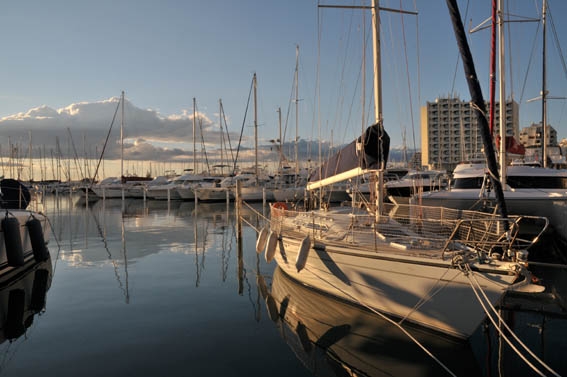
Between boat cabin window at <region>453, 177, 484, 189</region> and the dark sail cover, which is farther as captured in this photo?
boat cabin window at <region>453, 177, 484, 189</region>

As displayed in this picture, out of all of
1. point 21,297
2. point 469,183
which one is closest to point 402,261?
point 21,297

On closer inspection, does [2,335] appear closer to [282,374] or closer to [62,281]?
[62,281]

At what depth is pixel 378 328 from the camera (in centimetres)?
745

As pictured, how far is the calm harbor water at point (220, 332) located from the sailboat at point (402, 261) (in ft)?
1.45

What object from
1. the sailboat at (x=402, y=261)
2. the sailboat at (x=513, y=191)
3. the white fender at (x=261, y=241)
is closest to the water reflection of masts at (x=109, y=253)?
the white fender at (x=261, y=241)

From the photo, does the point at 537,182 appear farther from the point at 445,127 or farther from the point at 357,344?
the point at 445,127

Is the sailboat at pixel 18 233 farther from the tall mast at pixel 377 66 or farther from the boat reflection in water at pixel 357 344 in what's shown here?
the tall mast at pixel 377 66

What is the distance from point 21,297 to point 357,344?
8528mm

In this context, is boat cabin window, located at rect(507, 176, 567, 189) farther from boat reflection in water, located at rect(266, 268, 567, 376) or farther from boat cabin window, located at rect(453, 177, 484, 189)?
boat reflection in water, located at rect(266, 268, 567, 376)

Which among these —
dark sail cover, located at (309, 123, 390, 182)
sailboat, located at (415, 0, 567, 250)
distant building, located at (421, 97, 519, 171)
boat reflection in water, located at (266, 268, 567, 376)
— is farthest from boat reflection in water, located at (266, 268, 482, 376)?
distant building, located at (421, 97, 519, 171)

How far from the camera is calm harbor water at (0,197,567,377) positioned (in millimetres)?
6164

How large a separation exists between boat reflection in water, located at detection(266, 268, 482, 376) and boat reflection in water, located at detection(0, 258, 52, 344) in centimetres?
527

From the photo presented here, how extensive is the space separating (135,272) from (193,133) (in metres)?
44.5

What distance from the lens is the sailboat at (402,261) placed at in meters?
6.45
